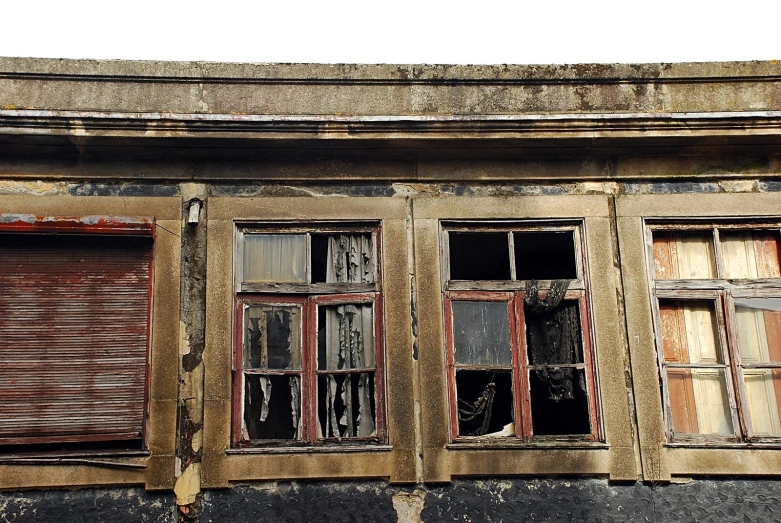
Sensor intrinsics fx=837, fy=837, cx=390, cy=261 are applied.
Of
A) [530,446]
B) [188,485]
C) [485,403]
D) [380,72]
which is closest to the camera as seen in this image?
[188,485]

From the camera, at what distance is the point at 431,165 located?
6.52m

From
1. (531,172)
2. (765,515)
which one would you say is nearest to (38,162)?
(531,172)

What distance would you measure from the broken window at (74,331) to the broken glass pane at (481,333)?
89.6 inches

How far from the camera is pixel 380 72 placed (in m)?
6.63

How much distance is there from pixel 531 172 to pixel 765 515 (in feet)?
9.72

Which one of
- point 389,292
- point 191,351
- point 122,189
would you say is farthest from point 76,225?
point 389,292

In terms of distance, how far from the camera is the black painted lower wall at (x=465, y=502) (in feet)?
18.8

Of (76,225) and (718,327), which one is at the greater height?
(76,225)

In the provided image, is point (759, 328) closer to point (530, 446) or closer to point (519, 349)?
point (519, 349)

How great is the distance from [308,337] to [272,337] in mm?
266

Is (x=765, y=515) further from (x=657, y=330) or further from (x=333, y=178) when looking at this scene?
(x=333, y=178)

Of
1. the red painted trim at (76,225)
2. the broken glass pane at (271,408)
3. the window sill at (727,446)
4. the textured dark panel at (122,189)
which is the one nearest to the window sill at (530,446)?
the window sill at (727,446)

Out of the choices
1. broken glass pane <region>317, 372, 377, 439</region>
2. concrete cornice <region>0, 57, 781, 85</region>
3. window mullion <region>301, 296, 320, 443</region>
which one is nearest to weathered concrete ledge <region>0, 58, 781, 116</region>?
concrete cornice <region>0, 57, 781, 85</region>

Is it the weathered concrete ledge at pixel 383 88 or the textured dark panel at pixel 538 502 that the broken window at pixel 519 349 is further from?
the weathered concrete ledge at pixel 383 88
